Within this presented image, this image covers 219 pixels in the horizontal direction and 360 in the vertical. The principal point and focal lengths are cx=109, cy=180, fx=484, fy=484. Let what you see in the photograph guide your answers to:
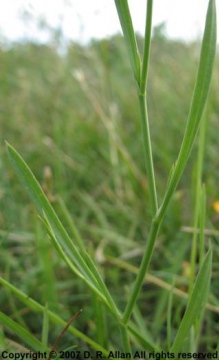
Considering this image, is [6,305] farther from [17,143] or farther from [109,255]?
[17,143]

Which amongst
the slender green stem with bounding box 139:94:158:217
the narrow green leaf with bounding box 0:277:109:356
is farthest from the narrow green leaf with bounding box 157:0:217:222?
the narrow green leaf with bounding box 0:277:109:356

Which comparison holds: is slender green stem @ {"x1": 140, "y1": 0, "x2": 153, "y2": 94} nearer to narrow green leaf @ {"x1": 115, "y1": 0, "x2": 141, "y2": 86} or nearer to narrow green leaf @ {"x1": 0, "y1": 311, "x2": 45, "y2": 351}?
narrow green leaf @ {"x1": 115, "y1": 0, "x2": 141, "y2": 86}

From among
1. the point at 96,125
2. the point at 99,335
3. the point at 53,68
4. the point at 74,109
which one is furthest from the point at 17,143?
the point at 99,335

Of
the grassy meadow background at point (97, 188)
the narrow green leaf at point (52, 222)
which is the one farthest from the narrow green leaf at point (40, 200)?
the grassy meadow background at point (97, 188)

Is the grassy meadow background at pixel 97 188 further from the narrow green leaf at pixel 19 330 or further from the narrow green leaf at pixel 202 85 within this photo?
the narrow green leaf at pixel 202 85

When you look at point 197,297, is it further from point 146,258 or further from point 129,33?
point 129,33

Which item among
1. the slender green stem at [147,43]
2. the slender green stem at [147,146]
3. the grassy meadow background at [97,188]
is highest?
the slender green stem at [147,43]

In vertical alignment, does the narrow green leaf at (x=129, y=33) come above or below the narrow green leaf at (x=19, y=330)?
above

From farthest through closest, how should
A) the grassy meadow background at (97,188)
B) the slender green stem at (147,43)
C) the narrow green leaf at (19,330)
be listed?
the grassy meadow background at (97,188), the narrow green leaf at (19,330), the slender green stem at (147,43)
